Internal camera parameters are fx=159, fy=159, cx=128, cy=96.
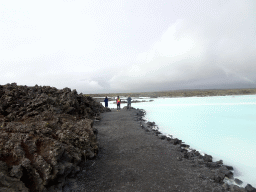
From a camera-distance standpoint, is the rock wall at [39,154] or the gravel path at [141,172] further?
the gravel path at [141,172]

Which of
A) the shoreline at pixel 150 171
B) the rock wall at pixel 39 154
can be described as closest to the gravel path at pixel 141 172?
the shoreline at pixel 150 171

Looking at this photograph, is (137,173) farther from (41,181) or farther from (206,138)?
(206,138)

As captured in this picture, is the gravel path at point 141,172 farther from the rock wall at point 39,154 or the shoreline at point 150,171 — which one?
the rock wall at point 39,154

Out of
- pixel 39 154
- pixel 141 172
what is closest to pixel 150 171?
pixel 141 172

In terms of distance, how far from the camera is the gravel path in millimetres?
6504

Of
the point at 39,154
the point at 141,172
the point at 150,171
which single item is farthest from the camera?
the point at 150,171

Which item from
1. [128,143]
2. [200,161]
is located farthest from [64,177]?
[200,161]

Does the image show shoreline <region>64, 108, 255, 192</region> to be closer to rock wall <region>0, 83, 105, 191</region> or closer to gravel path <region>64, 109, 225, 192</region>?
gravel path <region>64, 109, 225, 192</region>

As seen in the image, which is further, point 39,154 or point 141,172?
point 141,172

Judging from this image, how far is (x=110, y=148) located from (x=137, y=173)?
382 centimetres

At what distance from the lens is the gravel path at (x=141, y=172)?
6504mm

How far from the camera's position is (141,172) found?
7.61m

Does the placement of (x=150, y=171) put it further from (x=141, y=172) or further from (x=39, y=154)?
(x=39, y=154)

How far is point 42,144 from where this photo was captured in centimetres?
720
